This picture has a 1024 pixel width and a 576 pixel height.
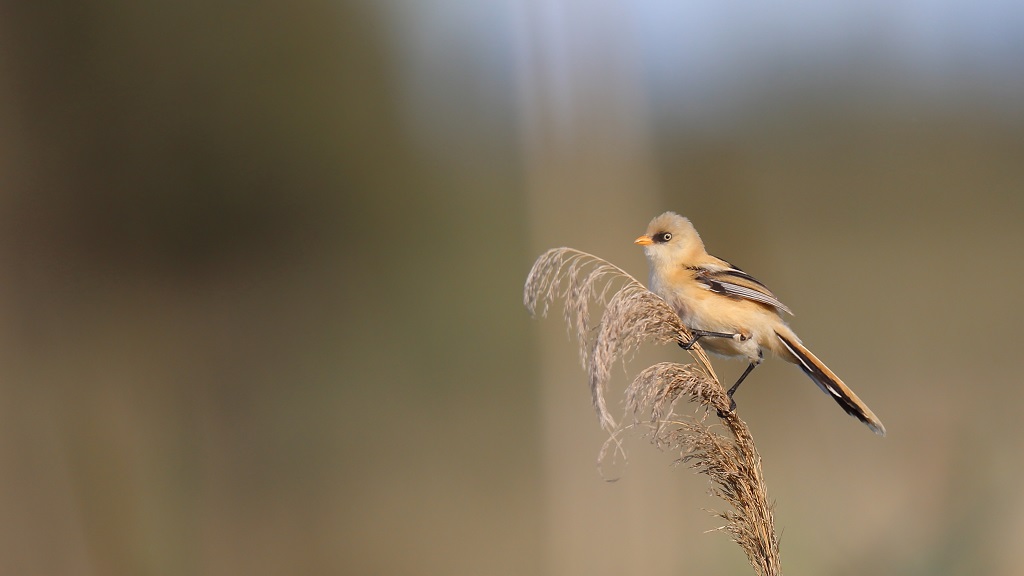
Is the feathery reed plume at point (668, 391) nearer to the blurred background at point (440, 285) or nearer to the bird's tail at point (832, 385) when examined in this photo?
the bird's tail at point (832, 385)

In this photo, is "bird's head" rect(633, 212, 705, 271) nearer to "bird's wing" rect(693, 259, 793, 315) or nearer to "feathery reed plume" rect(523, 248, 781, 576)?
"bird's wing" rect(693, 259, 793, 315)

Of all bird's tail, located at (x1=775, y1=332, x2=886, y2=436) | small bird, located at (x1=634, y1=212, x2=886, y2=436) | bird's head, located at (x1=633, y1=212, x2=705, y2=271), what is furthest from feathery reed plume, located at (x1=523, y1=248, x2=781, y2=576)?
bird's head, located at (x1=633, y1=212, x2=705, y2=271)

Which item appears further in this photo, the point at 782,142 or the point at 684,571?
the point at 782,142

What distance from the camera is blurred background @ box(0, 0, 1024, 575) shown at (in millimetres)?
3791

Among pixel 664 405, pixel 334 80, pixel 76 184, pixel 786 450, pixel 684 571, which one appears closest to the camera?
pixel 664 405

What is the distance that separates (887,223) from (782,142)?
105 centimetres

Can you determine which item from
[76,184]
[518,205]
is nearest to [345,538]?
[518,205]

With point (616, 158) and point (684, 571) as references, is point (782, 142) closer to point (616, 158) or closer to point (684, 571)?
point (616, 158)

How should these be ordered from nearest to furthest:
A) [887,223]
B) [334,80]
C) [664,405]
A: [664,405] → [887,223] → [334,80]

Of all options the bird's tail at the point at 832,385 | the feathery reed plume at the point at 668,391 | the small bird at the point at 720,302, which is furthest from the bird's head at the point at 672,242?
the feathery reed plume at the point at 668,391

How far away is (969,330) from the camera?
16.1 ft

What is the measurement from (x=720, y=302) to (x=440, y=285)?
10.7 feet

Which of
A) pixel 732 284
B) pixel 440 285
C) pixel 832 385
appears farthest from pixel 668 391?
pixel 440 285

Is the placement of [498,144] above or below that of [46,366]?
above
